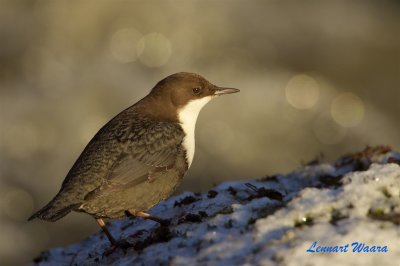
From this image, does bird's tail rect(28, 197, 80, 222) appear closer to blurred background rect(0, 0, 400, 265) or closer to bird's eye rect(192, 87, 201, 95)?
bird's eye rect(192, 87, 201, 95)

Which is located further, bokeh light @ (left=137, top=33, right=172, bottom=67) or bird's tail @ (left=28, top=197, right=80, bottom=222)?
bokeh light @ (left=137, top=33, right=172, bottom=67)

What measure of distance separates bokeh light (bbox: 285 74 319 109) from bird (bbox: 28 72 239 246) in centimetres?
727

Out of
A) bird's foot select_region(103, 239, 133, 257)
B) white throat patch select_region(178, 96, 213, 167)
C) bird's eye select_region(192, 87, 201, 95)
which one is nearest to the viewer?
bird's foot select_region(103, 239, 133, 257)

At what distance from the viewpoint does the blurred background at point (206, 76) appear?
12.5 metres

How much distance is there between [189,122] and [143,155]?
0.84 m

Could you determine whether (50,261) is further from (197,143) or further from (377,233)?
(197,143)

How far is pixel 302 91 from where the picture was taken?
13.9m

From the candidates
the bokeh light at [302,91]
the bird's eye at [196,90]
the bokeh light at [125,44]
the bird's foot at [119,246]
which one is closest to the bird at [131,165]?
the bird's foot at [119,246]

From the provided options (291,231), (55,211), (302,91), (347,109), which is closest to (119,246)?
(55,211)

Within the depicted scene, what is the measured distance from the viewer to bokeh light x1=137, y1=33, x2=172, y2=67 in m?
13.7

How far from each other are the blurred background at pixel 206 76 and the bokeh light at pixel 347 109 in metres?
0.02

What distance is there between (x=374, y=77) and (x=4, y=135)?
8585 mm

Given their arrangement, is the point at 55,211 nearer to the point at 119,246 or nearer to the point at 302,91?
the point at 119,246

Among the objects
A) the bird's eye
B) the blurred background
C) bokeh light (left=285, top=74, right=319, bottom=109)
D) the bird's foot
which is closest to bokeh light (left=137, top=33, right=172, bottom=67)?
the blurred background
